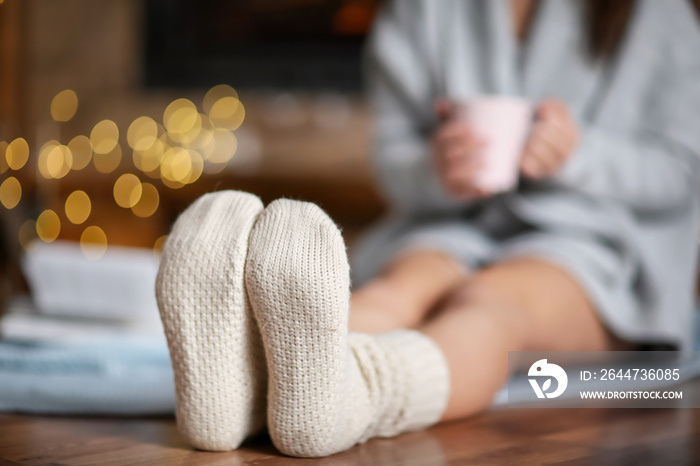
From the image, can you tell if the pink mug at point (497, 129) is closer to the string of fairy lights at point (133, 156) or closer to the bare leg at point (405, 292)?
the bare leg at point (405, 292)

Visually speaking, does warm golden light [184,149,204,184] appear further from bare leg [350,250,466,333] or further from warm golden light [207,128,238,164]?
bare leg [350,250,466,333]

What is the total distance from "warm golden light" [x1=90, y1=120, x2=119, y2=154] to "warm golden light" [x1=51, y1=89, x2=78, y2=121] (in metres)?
0.12

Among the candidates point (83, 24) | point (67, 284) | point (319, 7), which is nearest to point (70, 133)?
point (83, 24)

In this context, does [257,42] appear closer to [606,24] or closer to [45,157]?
[45,157]

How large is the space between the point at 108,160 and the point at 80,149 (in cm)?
15

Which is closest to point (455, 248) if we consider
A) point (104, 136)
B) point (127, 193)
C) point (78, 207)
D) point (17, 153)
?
point (127, 193)

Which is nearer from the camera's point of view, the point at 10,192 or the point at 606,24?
the point at 606,24

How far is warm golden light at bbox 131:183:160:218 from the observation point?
2.33 metres

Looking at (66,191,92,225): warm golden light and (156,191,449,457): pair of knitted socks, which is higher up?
(156,191,449,457): pair of knitted socks

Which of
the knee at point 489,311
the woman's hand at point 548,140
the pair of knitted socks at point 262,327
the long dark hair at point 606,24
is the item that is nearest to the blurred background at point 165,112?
the long dark hair at point 606,24

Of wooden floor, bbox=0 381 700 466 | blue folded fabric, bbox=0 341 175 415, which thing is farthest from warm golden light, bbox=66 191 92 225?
wooden floor, bbox=0 381 700 466

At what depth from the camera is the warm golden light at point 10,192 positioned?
7.54ft

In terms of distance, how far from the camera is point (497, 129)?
2.74 feet

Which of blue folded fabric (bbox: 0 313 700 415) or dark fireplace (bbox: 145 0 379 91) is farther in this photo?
dark fireplace (bbox: 145 0 379 91)
